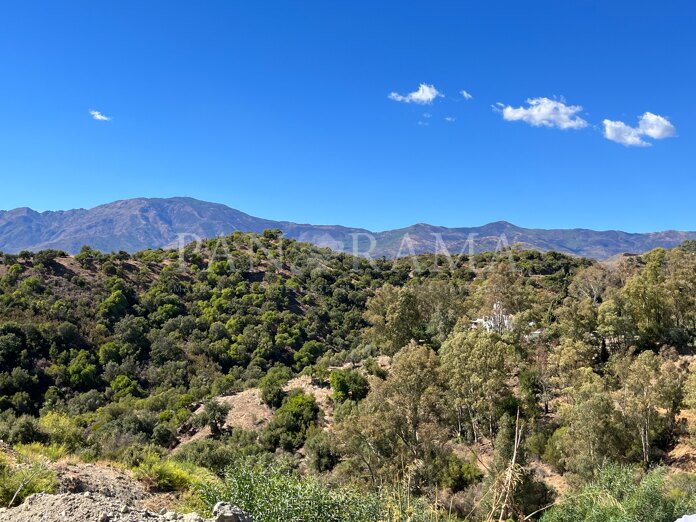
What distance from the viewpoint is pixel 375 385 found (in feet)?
54.3

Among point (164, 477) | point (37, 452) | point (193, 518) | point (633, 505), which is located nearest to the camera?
point (193, 518)

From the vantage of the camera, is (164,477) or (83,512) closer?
(83,512)

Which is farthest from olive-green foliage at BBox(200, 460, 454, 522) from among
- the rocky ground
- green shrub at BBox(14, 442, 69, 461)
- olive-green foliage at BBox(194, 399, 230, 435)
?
olive-green foliage at BBox(194, 399, 230, 435)

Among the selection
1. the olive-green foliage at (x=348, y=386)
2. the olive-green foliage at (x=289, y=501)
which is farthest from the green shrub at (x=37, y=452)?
the olive-green foliage at (x=348, y=386)

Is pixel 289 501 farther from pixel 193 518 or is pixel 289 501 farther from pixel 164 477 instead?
pixel 164 477

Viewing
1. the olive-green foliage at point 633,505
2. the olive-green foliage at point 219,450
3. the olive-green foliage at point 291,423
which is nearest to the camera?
the olive-green foliage at point 633,505

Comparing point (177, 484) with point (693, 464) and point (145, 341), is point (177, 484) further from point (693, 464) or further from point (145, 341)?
point (145, 341)

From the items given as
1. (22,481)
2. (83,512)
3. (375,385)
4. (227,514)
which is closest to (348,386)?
(375,385)

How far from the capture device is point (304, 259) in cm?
5822

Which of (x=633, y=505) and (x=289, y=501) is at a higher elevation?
(x=289, y=501)

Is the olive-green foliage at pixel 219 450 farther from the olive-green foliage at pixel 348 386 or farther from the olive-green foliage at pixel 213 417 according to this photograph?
the olive-green foliage at pixel 348 386

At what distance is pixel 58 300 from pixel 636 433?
38.0 metres

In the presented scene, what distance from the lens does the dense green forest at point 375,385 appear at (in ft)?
35.0

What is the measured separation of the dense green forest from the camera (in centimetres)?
1066
